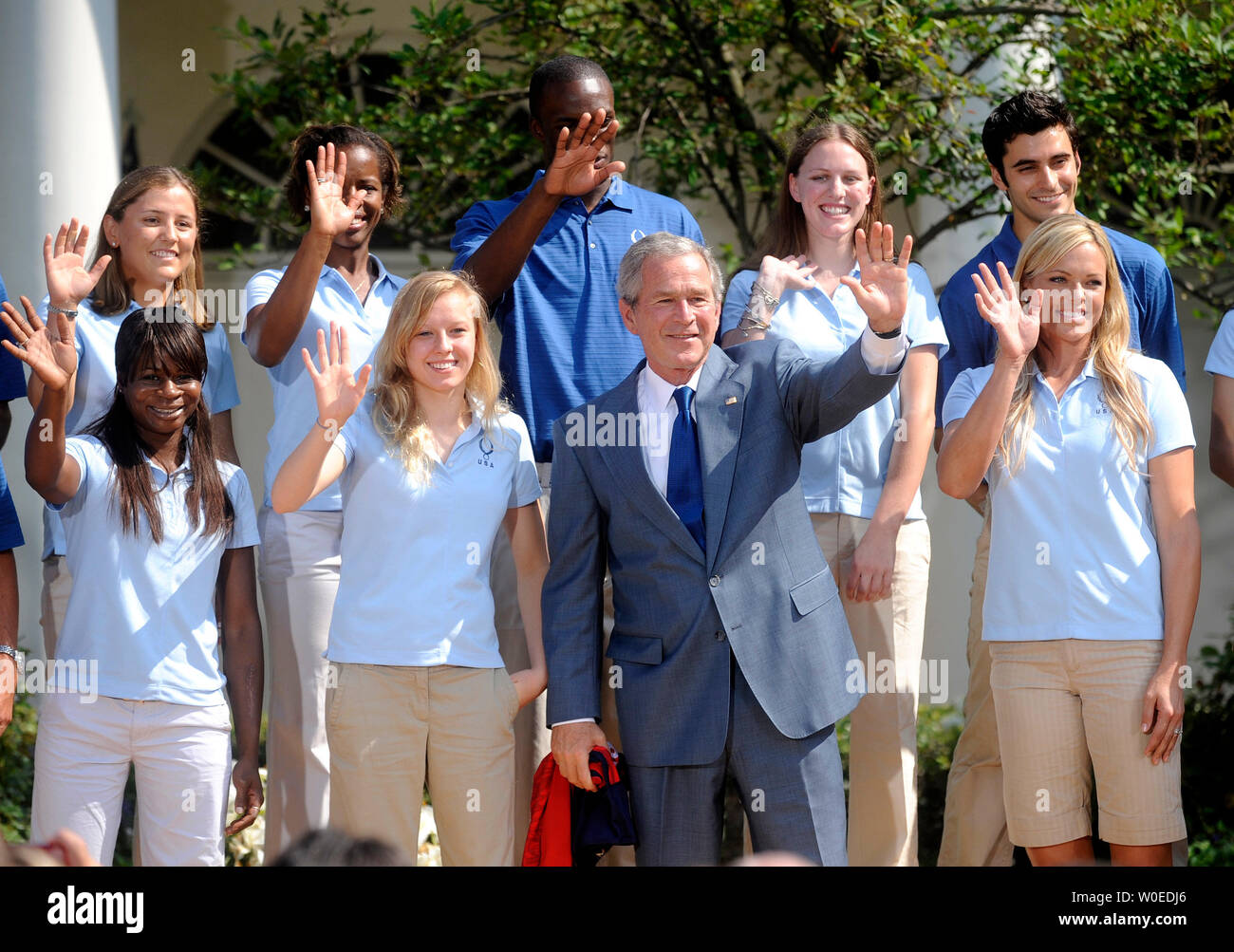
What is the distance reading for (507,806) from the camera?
4.13m

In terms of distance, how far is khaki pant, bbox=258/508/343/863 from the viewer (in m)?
4.56

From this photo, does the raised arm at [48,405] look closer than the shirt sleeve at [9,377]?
Yes

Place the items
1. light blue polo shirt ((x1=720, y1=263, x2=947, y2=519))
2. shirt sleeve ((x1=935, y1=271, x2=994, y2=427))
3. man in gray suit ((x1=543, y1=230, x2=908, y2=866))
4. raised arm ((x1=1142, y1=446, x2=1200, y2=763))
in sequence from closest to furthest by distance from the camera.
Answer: man in gray suit ((x1=543, y1=230, x2=908, y2=866)), raised arm ((x1=1142, y1=446, x2=1200, y2=763)), light blue polo shirt ((x1=720, y1=263, x2=947, y2=519)), shirt sleeve ((x1=935, y1=271, x2=994, y2=427))

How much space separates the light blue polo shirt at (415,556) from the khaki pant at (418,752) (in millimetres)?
66

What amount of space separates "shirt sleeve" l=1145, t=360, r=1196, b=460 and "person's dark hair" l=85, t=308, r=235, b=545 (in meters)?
2.57

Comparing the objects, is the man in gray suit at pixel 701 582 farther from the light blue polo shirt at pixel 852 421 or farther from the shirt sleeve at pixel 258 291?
the shirt sleeve at pixel 258 291

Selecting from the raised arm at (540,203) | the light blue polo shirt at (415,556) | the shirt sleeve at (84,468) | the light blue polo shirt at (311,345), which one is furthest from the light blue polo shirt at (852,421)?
the shirt sleeve at (84,468)

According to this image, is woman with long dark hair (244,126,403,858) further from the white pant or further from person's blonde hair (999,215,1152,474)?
person's blonde hair (999,215,1152,474)

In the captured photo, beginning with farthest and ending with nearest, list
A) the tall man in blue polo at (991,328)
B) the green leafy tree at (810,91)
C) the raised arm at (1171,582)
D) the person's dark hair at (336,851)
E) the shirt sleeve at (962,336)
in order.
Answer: the green leafy tree at (810,91) → the shirt sleeve at (962,336) → the tall man in blue polo at (991,328) → the raised arm at (1171,582) → the person's dark hair at (336,851)

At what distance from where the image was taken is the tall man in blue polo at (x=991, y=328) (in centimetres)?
464

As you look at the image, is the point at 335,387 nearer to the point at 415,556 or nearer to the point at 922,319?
the point at 415,556

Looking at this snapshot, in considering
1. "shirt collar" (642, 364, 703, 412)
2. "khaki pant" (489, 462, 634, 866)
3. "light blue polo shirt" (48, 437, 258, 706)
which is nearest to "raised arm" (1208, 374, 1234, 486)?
"shirt collar" (642, 364, 703, 412)
